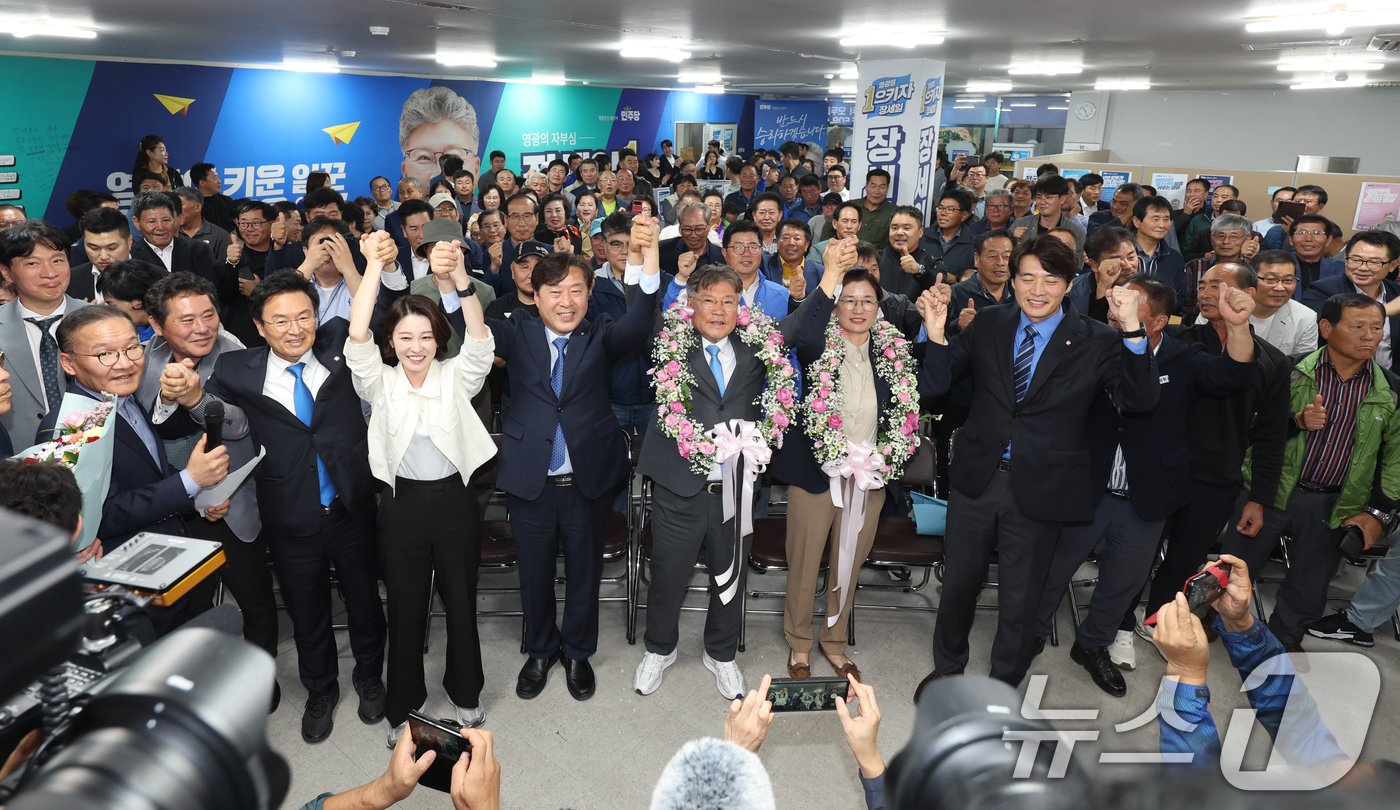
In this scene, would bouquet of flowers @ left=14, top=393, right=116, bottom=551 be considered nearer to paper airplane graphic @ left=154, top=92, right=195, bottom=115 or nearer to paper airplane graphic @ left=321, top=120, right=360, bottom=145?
paper airplane graphic @ left=154, top=92, right=195, bottom=115

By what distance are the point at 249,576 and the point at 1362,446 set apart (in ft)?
15.9

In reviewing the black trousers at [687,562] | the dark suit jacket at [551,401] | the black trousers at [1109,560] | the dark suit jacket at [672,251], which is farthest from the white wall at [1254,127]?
the dark suit jacket at [551,401]

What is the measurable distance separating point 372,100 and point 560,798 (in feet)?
43.1

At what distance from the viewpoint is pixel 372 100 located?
13.6 meters

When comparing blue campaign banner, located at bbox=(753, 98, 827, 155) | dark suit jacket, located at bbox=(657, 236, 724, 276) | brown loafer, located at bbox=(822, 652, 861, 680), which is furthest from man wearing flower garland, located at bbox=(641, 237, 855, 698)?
blue campaign banner, located at bbox=(753, 98, 827, 155)

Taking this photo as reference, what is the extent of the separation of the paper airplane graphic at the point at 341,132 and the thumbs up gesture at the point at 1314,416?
13.1 metres

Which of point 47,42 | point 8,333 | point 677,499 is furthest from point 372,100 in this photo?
point 677,499

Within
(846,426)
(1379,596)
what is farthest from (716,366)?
(1379,596)

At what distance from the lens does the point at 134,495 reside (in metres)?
2.77

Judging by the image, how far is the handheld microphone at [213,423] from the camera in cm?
269

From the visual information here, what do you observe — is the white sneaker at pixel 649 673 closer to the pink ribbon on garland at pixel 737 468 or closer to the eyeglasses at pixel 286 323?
the pink ribbon on garland at pixel 737 468

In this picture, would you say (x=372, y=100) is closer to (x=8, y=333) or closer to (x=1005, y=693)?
(x=8, y=333)

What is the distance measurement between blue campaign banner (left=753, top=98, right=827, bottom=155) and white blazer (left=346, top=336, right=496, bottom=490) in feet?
69.1

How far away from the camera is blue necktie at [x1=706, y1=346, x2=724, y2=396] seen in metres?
3.52
